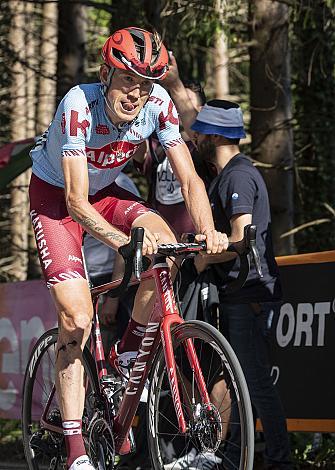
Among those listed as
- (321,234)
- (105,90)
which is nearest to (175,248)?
(105,90)

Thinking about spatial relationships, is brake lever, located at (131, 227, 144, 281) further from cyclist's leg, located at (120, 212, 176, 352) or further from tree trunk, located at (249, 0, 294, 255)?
tree trunk, located at (249, 0, 294, 255)

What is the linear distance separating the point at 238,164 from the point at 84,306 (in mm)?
1457

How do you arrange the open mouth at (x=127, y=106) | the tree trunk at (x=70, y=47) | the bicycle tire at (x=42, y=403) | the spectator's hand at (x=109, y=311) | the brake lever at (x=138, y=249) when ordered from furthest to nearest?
the tree trunk at (x=70, y=47) → the spectator's hand at (x=109, y=311) → the bicycle tire at (x=42, y=403) → the open mouth at (x=127, y=106) → the brake lever at (x=138, y=249)

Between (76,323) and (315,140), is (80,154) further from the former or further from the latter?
(315,140)

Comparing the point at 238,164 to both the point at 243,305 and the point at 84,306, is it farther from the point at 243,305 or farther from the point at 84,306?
the point at 84,306

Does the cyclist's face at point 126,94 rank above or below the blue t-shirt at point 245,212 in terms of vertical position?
above

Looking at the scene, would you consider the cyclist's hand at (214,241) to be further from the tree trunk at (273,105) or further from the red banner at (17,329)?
the tree trunk at (273,105)

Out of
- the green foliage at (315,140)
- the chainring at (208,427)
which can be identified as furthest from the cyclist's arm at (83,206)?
the green foliage at (315,140)

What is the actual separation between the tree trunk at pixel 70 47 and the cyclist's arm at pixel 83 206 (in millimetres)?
7081

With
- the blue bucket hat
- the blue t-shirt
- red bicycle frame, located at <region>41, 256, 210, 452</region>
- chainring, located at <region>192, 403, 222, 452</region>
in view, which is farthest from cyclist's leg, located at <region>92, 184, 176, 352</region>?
the blue bucket hat

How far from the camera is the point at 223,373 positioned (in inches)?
181

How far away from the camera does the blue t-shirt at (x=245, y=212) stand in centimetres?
564

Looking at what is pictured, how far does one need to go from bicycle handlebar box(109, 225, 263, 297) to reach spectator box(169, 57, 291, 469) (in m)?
0.95

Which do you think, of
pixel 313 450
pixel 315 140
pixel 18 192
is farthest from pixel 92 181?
pixel 18 192
